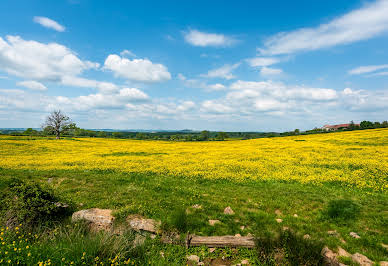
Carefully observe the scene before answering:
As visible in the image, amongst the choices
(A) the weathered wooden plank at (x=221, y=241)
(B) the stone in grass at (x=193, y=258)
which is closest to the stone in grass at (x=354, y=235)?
(A) the weathered wooden plank at (x=221, y=241)

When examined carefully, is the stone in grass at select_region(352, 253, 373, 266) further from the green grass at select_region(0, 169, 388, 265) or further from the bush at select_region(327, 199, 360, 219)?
the bush at select_region(327, 199, 360, 219)

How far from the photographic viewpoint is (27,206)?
24.3 ft

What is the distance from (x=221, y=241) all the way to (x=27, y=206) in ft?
25.2

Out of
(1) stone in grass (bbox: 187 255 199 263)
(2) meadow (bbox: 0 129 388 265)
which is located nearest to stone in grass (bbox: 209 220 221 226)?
(2) meadow (bbox: 0 129 388 265)

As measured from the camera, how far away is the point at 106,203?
10375mm

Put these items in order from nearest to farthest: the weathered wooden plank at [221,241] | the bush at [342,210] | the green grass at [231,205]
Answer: the weathered wooden plank at [221,241] < the green grass at [231,205] < the bush at [342,210]

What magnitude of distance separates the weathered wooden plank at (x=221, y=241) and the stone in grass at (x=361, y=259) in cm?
316

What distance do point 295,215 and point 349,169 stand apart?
12.3 metres

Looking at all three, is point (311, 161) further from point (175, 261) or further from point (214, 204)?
point (175, 261)

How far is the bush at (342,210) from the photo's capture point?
28.7 feet

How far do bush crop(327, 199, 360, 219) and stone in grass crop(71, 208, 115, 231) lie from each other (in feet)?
32.7

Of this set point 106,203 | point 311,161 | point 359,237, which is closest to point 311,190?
point 359,237

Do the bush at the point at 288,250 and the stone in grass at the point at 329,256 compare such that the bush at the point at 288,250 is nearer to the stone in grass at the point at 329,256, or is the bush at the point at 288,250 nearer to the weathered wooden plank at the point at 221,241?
the stone in grass at the point at 329,256

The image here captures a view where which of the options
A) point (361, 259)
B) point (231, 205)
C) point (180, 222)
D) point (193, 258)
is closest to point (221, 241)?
point (193, 258)
